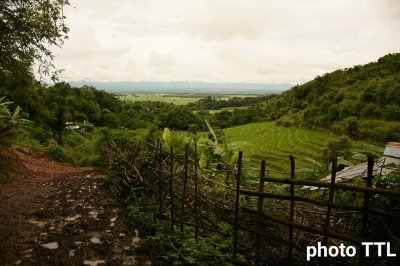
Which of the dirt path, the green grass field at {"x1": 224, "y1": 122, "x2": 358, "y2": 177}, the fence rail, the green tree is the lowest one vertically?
the green grass field at {"x1": 224, "y1": 122, "x2": 358, "y2": 177}

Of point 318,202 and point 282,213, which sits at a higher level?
point 318,202

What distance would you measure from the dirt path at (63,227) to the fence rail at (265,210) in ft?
2.98

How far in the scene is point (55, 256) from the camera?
437 cm

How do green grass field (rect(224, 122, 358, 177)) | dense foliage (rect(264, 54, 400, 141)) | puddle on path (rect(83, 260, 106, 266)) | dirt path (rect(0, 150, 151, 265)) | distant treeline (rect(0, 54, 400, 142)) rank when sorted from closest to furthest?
puddle on path (rect(83, 260, 106, 266)) < dirt path (rect(0, 150, 151, 265)) < distant treeline (rect(0, 54, 400, 142)) < green grass field (rect(224, 122, 358, 177)) < dense foliage (rect(264, 54, 400, 141))

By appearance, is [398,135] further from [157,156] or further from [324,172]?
[157,156]

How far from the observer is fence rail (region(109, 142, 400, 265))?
3.21 meters

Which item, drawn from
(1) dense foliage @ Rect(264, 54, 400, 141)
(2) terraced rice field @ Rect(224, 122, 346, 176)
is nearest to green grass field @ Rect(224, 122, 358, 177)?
(2) terraced rice field @ Rect(224, 122, 346, 176)

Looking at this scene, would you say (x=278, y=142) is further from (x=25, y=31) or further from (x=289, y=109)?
(x=25, y=31)

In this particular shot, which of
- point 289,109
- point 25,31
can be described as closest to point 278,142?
point 289,109

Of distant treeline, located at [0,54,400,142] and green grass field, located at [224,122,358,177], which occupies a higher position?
distant treeline, located at [0,54,400,142]

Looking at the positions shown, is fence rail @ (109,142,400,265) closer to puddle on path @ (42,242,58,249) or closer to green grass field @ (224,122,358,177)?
puddle on path @ (42,242,58,249)

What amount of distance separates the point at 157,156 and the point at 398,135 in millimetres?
36990

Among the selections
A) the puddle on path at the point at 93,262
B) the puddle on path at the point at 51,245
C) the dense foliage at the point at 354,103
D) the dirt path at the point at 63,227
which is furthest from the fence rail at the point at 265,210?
the dense foliage at the point at 354,103

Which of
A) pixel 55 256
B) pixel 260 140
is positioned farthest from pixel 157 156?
pixel 260 140
